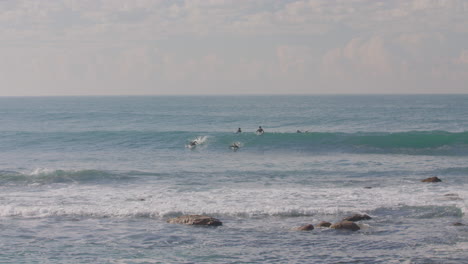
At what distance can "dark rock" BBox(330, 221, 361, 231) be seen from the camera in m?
17.5

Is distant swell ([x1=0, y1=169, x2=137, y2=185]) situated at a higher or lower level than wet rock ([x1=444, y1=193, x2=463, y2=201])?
lower

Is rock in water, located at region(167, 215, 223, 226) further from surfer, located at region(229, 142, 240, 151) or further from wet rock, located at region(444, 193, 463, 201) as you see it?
surfer, located at region(229, 142, 240, 151)

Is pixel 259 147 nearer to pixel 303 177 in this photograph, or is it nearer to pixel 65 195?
pixel 303 177

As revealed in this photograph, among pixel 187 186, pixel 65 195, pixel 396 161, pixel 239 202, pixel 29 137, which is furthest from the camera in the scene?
pixel 29 137

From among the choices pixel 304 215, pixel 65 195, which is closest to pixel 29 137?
pixel 65 195

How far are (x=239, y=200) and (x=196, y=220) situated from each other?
4470mm

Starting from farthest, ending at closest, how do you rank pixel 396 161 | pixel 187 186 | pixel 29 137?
pixel 29 137
pixel 396 161
pixel 187 186

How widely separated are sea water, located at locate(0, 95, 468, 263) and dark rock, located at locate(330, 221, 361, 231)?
0.31 meters

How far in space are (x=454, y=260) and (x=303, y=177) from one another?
1548 cm

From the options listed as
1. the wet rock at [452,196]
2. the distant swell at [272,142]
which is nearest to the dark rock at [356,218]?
the wet rock at [452,196]

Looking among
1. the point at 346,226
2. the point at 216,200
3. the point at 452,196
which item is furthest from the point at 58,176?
the point at 452,196

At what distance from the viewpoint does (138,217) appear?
20.2 meters

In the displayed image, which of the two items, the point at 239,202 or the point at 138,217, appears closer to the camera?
the point at 138,217

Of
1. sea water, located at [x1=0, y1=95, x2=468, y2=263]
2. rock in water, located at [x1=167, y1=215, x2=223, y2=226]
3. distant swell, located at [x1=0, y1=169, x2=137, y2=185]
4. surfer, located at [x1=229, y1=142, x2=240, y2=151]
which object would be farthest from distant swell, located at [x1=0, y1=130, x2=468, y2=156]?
rock in water, located at [x1=167, y1=215, x2=223, y2=226]
